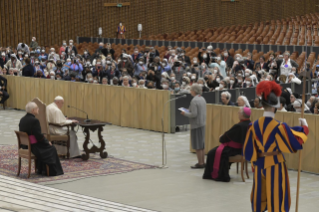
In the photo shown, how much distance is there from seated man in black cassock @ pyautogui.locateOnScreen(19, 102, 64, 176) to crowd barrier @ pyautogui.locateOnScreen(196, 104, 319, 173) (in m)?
3.36

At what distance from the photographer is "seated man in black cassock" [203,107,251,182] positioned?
9141mm

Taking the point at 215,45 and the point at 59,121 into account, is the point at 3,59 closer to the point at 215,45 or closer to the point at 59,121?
the point at 215,45

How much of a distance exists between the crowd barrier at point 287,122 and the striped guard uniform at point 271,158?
3762 mm

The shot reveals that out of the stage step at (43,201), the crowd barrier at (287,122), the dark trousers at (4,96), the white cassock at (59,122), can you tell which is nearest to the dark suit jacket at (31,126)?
the white cassock at (59,122)

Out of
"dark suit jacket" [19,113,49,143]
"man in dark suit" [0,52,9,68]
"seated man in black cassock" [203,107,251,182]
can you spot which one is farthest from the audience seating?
"dark suit jacket" [19,113,49,143]

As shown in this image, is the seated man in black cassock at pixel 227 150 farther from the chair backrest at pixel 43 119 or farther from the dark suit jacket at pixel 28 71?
the dark suit jacket at pixel 28 71

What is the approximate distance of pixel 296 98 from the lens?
13.0 metres

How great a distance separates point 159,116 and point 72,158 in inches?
141

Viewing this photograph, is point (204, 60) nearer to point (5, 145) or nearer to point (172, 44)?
point (172, 44)

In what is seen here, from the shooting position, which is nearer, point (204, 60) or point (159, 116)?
point (159, 116)

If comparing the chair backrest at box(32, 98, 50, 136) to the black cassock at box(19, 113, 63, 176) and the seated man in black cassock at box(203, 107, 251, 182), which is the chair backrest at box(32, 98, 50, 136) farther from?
the seated man in black cassock at box(203, 107, 251, 182)

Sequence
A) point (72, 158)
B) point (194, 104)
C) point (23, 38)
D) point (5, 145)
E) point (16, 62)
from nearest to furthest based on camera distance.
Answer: point (194, 104) → point (72, 158) → point (5, 145) → point (16, 62) → point (23, 38)

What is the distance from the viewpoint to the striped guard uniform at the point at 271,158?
602cm

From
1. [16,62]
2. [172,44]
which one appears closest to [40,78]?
[16,62]
